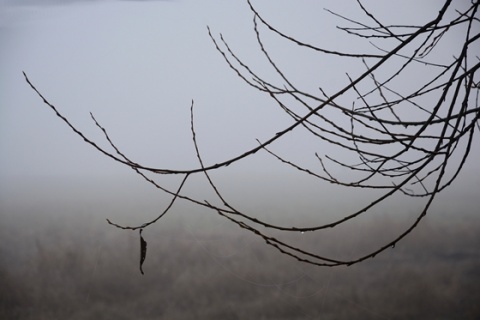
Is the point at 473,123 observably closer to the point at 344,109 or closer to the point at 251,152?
the point at 344,109

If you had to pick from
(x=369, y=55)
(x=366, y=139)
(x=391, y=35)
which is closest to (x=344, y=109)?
(x=366, y=139)

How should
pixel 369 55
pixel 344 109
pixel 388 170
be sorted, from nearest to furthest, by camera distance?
1. pixel 344 109
2. pixel 369 55
3. pixel 388 170

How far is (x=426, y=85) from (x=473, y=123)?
435mm

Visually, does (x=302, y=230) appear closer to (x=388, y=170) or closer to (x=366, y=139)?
(x=366, y=139)

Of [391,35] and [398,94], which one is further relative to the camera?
[398,94]

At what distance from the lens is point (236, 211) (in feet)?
2.86

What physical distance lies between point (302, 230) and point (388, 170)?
606 mm

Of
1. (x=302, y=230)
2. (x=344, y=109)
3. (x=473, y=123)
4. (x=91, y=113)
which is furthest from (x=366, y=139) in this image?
(x=91, y=113)

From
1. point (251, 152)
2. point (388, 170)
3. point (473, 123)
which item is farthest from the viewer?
point (388, 170)

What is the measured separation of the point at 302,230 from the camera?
926 mm

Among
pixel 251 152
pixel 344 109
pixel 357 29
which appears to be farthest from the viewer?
pixel 357 29

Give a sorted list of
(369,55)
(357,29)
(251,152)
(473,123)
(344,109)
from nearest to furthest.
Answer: (251,152), (473,123), (344,109), (369,55), (357,29)

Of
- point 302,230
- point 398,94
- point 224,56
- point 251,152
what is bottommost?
point 302,230

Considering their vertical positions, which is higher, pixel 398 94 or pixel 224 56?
pixel 398 94
